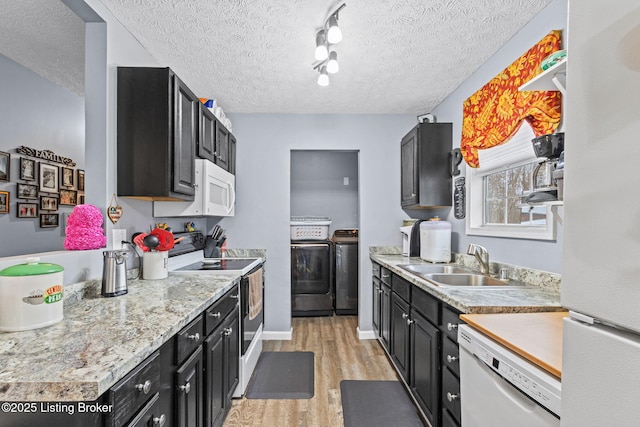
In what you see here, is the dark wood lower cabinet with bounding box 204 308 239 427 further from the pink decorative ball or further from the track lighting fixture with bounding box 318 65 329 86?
the track lighting fixture with bounding box 318 65 329 86

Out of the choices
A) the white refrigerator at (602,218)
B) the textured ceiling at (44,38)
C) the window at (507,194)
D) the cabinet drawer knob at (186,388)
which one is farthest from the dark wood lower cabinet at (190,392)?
the textured ceiling at (44,38)

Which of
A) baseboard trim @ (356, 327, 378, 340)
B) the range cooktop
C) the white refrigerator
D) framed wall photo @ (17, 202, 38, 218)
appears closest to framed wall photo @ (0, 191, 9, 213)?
framed wall photo @ (17, 202, 38, 218)

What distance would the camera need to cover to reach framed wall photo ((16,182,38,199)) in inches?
83.3

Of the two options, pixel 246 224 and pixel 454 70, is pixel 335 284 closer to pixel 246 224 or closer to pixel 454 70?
pixel 246 224

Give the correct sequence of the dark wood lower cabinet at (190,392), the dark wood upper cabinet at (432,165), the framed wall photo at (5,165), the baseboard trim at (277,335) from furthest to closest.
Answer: the baseboard trim at (277,335)
the dark wood upper cabinet at (432,165)
the framed wall photo at (5,165)
the dark wood lower cabinet at (190,392)

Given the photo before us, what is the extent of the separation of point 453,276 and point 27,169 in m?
3.22

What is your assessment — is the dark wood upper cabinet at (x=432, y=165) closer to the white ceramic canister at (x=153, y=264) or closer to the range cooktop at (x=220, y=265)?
the range cooktop at (x=220, y=265)

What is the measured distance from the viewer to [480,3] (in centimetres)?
161

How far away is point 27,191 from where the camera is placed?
7.09 feet

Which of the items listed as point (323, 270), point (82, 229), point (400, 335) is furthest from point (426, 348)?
point (323, 270)

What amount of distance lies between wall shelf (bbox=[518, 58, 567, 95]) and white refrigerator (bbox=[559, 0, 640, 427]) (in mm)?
850

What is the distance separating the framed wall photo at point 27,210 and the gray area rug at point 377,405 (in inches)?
103

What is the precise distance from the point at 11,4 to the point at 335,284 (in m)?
3.65

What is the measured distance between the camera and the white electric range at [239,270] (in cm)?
219
